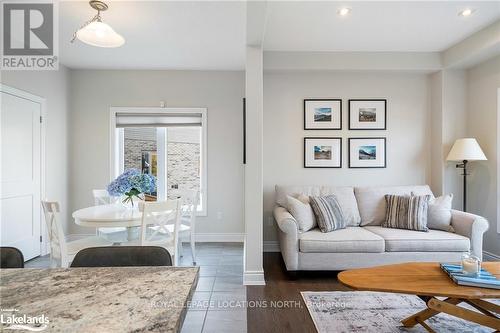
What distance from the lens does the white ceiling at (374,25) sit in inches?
104

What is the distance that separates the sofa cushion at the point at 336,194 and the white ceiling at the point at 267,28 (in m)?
1.85

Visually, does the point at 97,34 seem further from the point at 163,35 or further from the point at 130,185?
the point at 130,185

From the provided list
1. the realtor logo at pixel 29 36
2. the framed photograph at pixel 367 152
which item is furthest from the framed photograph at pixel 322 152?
the realtor logo at pixel 29 36

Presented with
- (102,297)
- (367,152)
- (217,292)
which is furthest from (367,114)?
(102,297)

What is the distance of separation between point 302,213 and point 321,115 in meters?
1.57

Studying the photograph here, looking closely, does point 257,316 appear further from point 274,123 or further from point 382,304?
point 274,123

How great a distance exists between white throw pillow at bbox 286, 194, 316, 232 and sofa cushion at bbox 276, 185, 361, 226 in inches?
10.4

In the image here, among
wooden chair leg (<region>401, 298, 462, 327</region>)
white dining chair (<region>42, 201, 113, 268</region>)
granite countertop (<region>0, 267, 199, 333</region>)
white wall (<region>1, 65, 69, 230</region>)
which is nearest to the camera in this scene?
granite countertop (<region>0, 267, 199, 333</region>)

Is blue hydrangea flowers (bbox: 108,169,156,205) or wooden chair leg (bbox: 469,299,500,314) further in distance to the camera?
blue hydrangea flowers (bbox: 108,169,156,205)

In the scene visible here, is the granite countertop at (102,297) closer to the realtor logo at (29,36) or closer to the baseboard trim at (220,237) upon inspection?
the realtor logo at (29,36)

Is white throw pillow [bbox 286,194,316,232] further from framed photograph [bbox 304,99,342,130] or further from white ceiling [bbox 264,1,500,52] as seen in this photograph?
white ceiling [bbox 264,1,500,52]

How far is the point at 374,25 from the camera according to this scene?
9.87ft

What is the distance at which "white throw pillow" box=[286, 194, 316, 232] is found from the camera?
3145mm

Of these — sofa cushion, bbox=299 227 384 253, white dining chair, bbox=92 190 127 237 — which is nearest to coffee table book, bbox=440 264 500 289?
sofa cushion, bbox=299 227 384 253
